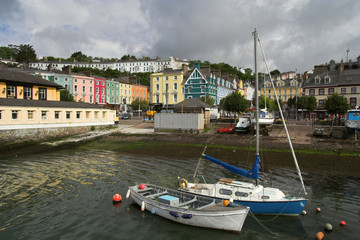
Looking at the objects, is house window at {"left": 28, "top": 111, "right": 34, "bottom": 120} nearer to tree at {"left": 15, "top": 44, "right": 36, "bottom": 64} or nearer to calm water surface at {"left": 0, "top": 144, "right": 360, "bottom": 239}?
calm water surface at {"left": 0, "top": 144, "right": 360, "bottom": 239}

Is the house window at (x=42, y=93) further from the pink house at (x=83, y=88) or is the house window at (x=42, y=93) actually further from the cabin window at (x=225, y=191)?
the cabin window at (x=225, y=191)

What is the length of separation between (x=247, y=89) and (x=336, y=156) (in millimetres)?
94125

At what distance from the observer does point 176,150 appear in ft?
104

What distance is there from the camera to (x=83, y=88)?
8381cm

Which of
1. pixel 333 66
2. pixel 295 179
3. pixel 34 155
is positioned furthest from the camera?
pixel 333 66

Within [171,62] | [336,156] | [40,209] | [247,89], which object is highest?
[171,62]

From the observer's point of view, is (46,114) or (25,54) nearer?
(46,114)

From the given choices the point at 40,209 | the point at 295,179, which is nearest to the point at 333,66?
the point at 295,179

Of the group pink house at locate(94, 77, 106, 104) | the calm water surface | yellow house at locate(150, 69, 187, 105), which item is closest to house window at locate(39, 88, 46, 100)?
the calm water surface

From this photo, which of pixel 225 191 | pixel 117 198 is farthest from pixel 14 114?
pixel 225 191

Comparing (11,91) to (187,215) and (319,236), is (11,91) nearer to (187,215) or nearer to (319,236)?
(187,215)

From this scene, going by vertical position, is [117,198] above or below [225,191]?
below

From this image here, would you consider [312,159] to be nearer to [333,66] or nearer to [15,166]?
[15,166]

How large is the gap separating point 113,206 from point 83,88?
75.0m
